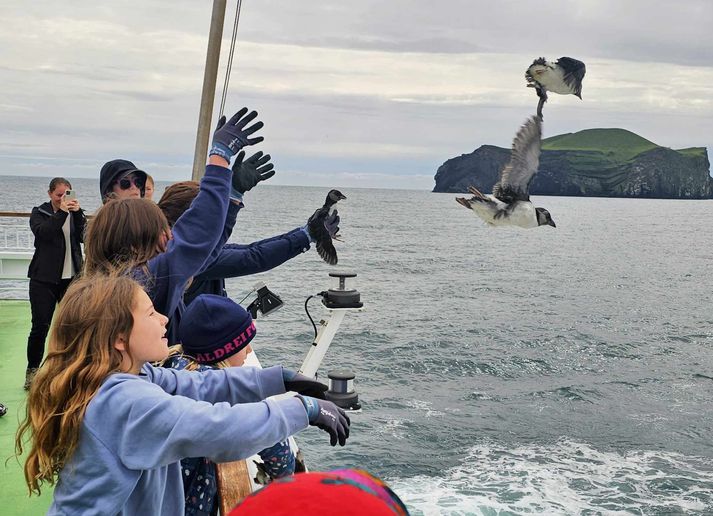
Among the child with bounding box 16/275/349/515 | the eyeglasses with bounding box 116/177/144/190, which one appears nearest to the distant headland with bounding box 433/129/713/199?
the child with bounding box 16/275/349/515

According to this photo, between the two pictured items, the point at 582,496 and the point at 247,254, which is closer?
the point at 247,254

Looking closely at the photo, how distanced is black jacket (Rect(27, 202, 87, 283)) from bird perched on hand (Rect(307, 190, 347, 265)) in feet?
8.44

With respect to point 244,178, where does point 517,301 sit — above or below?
below

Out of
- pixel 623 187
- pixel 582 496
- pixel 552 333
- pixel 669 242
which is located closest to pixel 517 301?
pixel 552 333

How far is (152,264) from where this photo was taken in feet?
7.76

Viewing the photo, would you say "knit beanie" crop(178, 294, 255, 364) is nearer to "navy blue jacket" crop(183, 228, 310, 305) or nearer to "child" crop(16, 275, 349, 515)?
"child" crop(16, 275, 349, 515)

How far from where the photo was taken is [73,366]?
5.16ft

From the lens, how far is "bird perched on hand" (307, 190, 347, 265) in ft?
13.3

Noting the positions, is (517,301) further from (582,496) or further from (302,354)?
(582,496)

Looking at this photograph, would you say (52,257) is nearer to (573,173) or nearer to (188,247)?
(188,247)

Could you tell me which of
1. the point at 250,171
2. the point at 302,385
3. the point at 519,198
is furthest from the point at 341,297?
the point at 302,385

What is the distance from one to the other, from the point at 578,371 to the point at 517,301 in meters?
10.9

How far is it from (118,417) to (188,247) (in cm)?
96

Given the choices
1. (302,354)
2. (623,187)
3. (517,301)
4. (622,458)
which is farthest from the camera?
(517,301)
